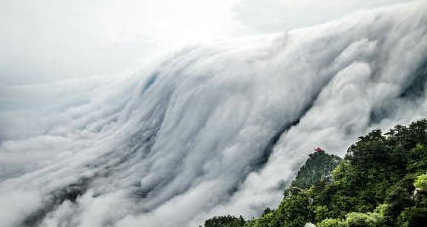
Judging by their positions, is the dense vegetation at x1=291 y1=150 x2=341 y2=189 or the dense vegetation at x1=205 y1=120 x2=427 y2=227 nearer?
the dense vegetation at x1=205 y1=120 x2=427 y2=227

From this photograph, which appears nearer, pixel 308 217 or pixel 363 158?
pixel 308 217

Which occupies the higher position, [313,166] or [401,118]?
[401,118]

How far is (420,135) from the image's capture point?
4856 cm

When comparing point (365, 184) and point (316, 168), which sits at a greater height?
point (316, 168)

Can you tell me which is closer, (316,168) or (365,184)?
(365,184)

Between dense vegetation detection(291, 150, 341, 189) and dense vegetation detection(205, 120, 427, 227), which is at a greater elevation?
dense vegetation detection(291, 150, 341, 189)

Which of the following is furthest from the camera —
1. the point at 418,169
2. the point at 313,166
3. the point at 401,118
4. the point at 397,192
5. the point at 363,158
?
the point at 401,118

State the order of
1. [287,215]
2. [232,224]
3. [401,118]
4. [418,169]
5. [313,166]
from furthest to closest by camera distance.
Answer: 1. [401,118]
2. [313,166]
3. [232,224]
4. [287,215]
5. [418,169]

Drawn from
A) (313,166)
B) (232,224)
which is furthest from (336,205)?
(313,166)

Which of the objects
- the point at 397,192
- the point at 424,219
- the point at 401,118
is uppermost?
the point at 401,118

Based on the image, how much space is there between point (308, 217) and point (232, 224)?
18.9m

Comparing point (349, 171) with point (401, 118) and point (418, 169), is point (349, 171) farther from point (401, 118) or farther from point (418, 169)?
point (401, 118)

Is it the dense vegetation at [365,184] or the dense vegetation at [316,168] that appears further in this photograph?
the dense vegetation at [316,168]

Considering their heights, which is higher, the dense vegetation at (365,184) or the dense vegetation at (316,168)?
the dense vegetation at (316,168)
